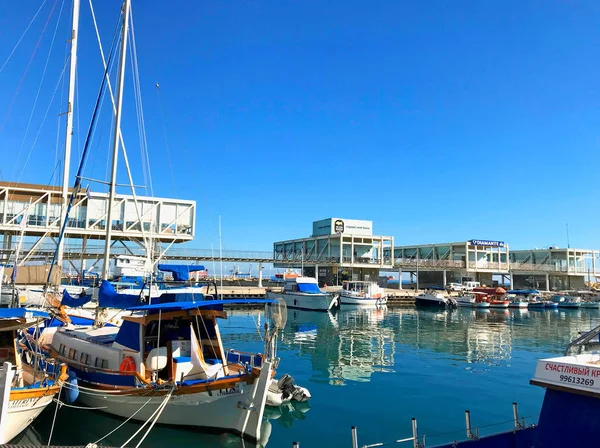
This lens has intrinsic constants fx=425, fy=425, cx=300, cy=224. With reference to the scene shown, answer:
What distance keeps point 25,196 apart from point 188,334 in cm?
4581

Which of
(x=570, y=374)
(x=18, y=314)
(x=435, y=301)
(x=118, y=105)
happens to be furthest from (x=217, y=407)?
(x=435, y=301)

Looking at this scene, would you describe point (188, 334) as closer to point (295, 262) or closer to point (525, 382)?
point (525, 382)

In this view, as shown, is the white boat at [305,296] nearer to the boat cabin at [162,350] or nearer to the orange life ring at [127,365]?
the boat cabin at [162,350]

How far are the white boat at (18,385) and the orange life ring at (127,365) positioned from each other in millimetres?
1602

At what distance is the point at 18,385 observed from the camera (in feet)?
37.1

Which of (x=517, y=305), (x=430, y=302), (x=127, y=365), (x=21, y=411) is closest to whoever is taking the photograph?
(x=21, y=411)

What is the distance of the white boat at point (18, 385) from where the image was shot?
9438 millimetres

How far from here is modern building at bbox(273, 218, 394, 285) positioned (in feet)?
264

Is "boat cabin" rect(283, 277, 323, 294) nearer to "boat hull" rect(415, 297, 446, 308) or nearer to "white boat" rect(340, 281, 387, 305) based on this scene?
"white boat" rect(340, 281, 387, 305)

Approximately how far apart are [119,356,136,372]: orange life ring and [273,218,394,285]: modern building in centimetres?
6447

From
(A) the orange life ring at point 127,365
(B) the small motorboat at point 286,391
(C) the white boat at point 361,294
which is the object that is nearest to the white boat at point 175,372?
(A) the orange life ring at point 127,365

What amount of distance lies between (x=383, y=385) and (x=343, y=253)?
2509 inches

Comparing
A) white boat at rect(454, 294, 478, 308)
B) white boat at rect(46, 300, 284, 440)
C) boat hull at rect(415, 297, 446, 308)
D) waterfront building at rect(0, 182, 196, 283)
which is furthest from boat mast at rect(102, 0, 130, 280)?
white boat at rect(454, 294, 478, 308)

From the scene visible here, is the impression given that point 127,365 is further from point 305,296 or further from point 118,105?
point 305,296
